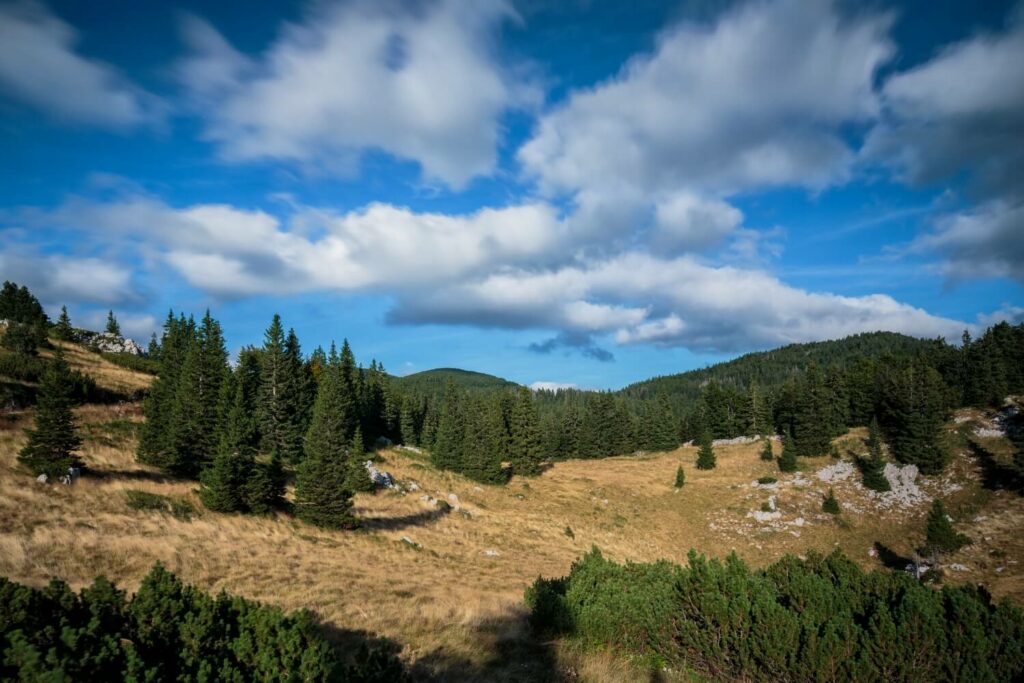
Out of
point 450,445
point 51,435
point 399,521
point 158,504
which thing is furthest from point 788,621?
point 450,445

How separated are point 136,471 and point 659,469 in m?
60.6

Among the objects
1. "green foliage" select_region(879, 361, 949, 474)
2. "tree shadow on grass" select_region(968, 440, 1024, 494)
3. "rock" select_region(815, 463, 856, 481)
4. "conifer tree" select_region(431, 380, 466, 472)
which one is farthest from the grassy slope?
"conifer tree" select_region(431, 380, 466, 472)

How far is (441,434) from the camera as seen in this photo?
62.1 m

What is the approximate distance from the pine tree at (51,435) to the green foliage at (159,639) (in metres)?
20.8

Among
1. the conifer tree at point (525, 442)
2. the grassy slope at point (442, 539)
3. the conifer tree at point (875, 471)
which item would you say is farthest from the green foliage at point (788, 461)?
the conifer tree at point (525, 442)

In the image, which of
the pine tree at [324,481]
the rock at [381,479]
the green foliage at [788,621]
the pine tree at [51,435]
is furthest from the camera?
the rock at [381,479]

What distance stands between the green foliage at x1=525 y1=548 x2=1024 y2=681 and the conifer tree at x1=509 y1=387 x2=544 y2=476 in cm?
5082

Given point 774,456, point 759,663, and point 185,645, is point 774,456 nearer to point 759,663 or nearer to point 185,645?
point 759,663

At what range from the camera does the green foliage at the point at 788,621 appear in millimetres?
7930

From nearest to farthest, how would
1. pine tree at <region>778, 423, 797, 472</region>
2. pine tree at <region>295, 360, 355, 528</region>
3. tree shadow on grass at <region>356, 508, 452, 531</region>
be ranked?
pine tree at <region>295, 360, 355, 528</region>, tree shadow on grass at <region>356, 508, 452, 531</region>, pine tree at <region>778, 423, 797, 472</region>

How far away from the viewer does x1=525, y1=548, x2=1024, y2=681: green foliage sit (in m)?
7.93

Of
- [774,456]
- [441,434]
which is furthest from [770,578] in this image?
[774,456]

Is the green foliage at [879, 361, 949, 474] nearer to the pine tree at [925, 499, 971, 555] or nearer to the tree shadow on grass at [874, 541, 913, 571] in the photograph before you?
the tree shadow on grass at [874, 541, 913, 571]

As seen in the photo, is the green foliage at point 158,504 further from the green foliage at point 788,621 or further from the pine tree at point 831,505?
the pine tree at point 831,505
